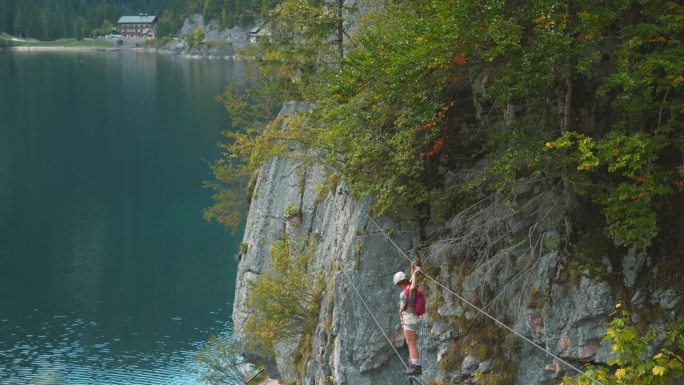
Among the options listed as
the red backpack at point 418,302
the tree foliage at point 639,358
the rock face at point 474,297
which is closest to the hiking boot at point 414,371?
the rock face at point 474,297

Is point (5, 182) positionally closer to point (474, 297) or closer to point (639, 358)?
point (474, 297)

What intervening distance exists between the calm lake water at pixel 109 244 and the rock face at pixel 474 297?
2227cm

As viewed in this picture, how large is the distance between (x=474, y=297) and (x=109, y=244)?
4679 cm

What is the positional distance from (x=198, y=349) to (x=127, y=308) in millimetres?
7667

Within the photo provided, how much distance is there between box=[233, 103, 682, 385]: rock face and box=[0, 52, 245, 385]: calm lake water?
22.3 m

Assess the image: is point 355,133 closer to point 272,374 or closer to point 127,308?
point 272,374

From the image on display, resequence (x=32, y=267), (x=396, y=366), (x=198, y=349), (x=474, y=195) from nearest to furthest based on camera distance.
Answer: (x=474, y=195)
(x=396, y=366)
(x=198, y=349)
(x=32, y=267)

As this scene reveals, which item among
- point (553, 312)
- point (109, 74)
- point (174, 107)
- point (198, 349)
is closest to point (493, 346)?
point (553, 312)

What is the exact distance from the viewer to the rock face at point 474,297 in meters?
13.6

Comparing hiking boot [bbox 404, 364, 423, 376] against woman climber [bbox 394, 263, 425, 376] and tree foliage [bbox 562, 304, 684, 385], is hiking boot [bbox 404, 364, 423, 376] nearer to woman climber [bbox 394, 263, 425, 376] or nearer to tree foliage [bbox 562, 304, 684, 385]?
woman climber [bbox 394, 263, 425, 376]

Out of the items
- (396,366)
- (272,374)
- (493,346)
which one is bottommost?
(272,374)

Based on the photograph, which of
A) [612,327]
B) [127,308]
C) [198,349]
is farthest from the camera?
[127,308]

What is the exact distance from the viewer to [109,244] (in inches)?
2322

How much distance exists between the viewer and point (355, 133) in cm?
1784
